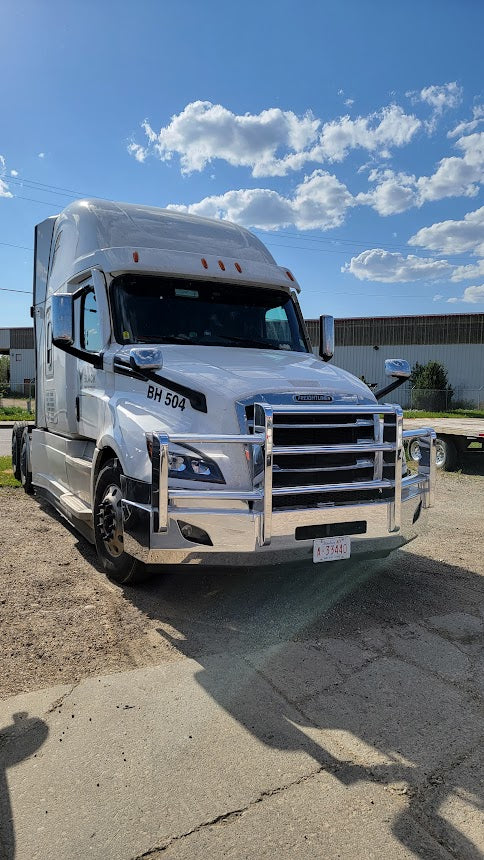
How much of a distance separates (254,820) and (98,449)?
322cm

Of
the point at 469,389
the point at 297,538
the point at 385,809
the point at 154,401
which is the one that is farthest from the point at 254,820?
the point at 469,389

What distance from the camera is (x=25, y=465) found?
9.52m

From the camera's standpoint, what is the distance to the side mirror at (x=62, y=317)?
536 cm

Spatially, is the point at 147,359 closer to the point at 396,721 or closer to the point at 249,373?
the point at 249,373

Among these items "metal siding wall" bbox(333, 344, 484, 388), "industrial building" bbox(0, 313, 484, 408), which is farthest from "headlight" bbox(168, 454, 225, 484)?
"metal siding wall" bbox(333, 344, 484, 388)

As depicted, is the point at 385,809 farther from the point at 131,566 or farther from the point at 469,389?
the point at 469,389

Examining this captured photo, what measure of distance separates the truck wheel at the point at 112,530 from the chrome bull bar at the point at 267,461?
2.89 ft

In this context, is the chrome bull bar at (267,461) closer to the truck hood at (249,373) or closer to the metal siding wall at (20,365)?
the truck hood at (249,373)

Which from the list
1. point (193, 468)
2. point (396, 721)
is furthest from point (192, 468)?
point (396, 721)

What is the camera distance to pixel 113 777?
8.84 ft

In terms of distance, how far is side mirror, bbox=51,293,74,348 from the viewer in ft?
17.6

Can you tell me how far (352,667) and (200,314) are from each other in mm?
3295

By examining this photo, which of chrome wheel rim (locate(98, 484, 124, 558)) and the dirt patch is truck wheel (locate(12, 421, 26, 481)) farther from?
chrome wheel rim (locate(98, 484, 124, 558))

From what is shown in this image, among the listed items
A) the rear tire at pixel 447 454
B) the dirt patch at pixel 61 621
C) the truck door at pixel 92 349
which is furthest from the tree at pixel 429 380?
the truck door at pixel 92 349
